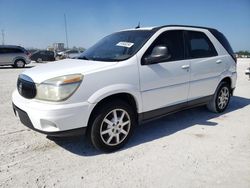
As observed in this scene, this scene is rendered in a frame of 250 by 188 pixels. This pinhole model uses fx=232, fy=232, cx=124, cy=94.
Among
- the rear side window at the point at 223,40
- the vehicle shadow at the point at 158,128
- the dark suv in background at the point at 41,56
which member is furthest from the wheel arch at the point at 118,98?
the dark suv in background at the point at 41,56

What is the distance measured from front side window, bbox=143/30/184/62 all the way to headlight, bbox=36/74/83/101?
151 cm

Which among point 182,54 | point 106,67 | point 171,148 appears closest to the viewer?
point 106,67

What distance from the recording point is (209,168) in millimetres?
2916

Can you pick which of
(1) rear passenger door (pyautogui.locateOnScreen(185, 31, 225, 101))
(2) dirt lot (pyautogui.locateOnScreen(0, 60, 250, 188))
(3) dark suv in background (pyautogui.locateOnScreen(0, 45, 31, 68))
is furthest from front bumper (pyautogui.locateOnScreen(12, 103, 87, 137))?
(3) dark suv in background (pyautogui.locateOnScreen(0, 45, 31, 68))

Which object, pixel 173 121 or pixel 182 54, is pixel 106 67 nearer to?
pixel 182 54

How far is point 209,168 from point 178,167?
0.38m

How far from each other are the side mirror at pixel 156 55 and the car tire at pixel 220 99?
6.83 ft

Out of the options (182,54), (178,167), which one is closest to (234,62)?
(182,54)

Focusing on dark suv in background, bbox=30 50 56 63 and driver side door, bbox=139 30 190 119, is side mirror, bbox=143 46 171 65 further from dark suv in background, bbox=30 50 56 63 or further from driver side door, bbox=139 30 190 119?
dark suv in background, bbox=30 50 56 63

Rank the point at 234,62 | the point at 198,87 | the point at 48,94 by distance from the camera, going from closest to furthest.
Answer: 1. the point at 48,94
2. the point at 198,87
3. the point at 234,62

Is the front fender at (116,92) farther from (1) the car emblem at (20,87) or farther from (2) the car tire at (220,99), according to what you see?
(2) the car tire at (220,99)

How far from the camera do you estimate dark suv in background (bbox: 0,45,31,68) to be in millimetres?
17219

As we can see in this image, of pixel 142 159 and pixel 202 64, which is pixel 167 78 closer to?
pixel 202 64

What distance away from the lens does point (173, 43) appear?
407 cm
